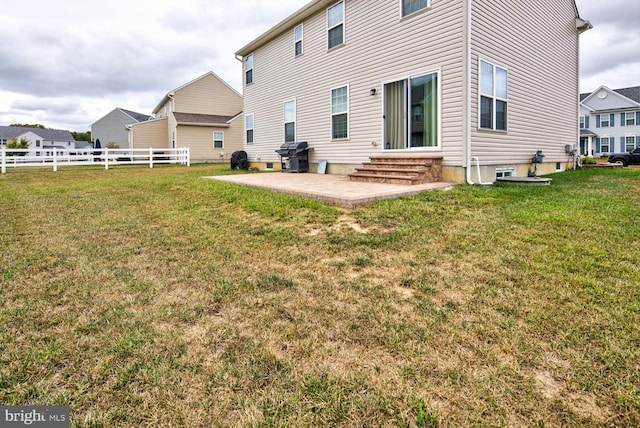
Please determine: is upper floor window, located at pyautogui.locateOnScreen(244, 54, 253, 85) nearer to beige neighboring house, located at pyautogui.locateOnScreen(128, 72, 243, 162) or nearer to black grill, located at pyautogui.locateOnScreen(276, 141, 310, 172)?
black grill, located at pyautogui.locateOnScreen(276, 141, 310, 172)

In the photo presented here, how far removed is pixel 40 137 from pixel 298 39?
2335 inches

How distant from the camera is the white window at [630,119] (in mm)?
30047

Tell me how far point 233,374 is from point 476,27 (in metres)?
7.85

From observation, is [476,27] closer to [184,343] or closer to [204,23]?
[184,343]

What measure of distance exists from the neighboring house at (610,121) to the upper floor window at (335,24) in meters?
30.0

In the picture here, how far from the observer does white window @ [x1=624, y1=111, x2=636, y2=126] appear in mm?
A: 30047

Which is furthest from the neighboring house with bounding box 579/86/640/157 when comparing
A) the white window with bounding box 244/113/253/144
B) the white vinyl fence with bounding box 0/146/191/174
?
the white vinyl fence with bounding box 0/146/191/174

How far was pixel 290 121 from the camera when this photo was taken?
40.2 ft

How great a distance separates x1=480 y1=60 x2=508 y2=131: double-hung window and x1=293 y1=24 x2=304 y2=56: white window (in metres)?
6.44

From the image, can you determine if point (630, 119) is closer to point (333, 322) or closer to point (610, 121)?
point (610, 121)

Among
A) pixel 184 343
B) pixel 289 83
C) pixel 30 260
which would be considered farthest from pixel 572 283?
pixel 289 83

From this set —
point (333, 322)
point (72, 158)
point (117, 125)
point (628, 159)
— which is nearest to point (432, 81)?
point (333, 322)

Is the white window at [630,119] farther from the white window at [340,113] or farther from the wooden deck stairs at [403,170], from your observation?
the wooden deck stairs at [403,170]

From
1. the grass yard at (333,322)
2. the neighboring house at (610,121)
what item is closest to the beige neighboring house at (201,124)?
the grass yard at (333,322)
